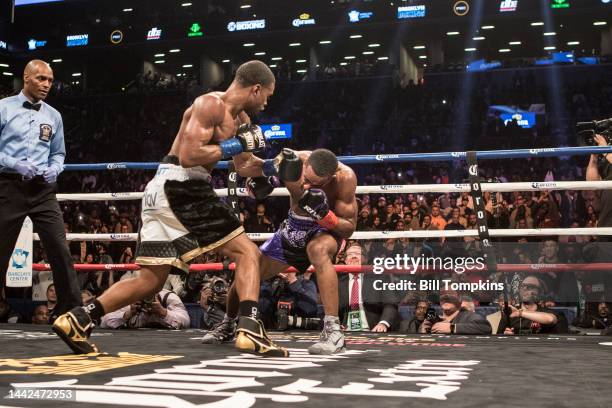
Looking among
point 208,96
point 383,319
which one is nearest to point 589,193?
point 383,319

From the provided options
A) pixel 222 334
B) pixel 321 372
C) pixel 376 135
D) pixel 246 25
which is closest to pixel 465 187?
pixel 222 334

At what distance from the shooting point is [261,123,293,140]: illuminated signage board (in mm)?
19188

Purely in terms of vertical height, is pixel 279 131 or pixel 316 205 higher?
pixel 279 131

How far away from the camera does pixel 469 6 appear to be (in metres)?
19.5

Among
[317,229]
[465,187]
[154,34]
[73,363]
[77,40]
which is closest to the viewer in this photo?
[73,363]

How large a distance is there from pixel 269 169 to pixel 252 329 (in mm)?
799

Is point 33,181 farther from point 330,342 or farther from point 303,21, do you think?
point 303,21

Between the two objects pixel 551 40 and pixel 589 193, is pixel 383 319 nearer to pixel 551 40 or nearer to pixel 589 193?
pixel 589 193

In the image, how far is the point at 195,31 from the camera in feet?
74.3

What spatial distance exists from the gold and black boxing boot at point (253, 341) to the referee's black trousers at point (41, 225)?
1.21 metres

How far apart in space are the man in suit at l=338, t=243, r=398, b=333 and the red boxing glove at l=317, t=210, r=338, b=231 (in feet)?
3.79

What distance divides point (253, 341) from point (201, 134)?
2.60ft

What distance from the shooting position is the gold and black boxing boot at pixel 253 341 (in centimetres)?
240

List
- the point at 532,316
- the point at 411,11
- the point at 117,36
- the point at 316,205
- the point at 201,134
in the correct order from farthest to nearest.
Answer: the point at 117,36, the point at 411,11, the point at 532,316, the point at 316,205, the point at 201,134
